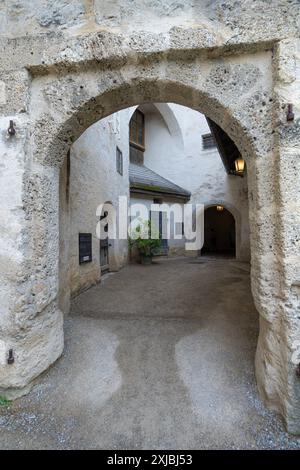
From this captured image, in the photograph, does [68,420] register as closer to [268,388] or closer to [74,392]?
[74,392]

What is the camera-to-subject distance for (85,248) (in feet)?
12.7

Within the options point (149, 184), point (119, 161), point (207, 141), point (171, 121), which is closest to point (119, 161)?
point (119, 161)

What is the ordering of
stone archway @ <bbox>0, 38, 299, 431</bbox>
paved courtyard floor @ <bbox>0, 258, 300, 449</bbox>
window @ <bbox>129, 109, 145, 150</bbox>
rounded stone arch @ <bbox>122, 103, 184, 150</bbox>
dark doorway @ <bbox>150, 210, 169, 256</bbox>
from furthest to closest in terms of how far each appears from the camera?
1. window @ <bbox>129, 109, 145, 150</bbox>
2. rounded stone arch @ <bbox>122, 103, 184, 150</bbox>
3. dark doorway @ <bbox>150, 210, 169, 256</bbox>
4. stone archway @ <bbox>0, 38, 299, 431</bbox>
5. paved courtyard floor @ <bbox>0, 258, 300, 449</bbox>

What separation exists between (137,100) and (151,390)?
2243 millimetres

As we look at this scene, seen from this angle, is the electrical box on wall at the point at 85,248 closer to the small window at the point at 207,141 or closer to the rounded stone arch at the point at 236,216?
the rounded stone arch at the point at 236,216

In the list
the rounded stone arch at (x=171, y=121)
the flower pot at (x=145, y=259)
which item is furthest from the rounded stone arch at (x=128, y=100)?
the rounded stone arch at (x=171, y=121)

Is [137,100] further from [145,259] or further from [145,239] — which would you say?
[145,259]

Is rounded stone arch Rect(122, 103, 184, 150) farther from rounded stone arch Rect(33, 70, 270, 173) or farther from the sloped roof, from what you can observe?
rounded stone arch Rect(33, 70, 270, 173)

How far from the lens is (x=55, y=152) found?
172 centimetres

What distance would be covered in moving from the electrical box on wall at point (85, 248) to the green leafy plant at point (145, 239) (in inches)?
124

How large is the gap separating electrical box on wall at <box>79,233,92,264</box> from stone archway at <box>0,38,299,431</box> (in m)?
1.96

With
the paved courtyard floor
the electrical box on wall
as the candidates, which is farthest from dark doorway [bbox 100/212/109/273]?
the paved courtyard floor

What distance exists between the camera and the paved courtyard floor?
1321mm
